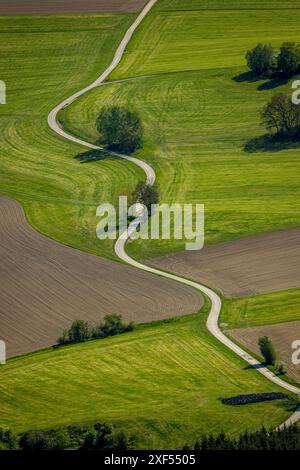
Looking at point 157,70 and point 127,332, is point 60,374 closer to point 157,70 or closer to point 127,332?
point 127,332

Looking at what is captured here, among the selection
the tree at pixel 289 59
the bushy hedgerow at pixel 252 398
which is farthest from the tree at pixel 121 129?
the bushy hedgerow at pixel 252 398

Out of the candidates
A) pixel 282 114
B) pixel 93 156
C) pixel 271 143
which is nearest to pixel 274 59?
pixel 282 114

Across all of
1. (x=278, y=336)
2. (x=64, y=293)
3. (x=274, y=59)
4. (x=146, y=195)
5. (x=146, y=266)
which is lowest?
(x=278, y=336)

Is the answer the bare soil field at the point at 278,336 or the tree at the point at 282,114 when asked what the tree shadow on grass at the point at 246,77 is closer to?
the tree at the point at 282,114

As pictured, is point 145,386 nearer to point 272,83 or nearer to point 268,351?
point 268,351

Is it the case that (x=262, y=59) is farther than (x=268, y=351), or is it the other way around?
(x=262, y=59)

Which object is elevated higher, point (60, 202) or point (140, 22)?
point (140, 22)
